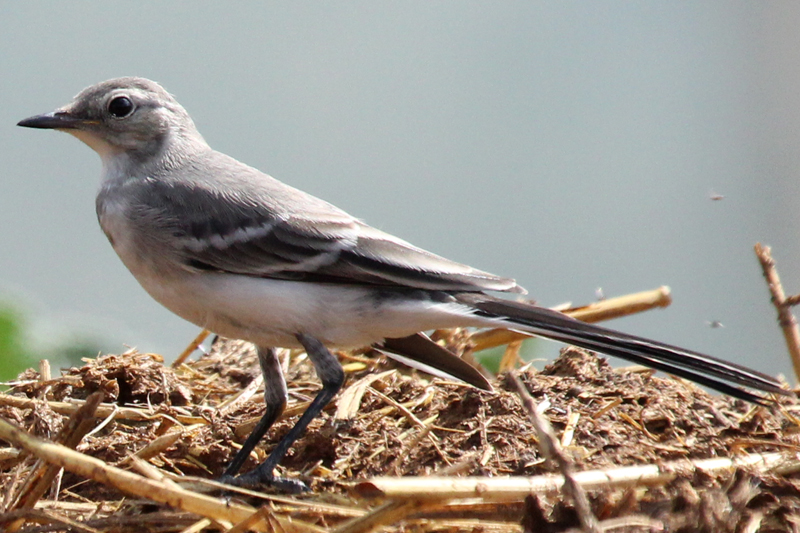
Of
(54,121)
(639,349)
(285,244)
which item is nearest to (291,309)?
(285,244)

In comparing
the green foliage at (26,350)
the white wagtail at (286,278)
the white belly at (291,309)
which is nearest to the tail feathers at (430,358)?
the white wagtail at (286,278)

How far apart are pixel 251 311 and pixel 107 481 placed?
937 millimetres

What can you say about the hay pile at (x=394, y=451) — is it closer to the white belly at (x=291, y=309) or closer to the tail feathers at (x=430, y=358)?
the tail feathers at (x=430, y=358)

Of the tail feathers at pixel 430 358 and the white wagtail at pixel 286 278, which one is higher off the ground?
the white wagtail at pixel 286 278

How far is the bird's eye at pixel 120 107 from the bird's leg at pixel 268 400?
112 cm

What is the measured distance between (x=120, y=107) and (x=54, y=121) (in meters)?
0.26

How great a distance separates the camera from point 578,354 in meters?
3.29

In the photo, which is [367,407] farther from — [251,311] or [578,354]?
[578,354]

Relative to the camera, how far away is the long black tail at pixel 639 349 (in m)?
2.44

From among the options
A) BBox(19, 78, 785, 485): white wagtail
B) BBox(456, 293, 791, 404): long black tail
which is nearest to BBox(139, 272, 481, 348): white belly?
BBox(19, 78, 785, 485): white wagtail

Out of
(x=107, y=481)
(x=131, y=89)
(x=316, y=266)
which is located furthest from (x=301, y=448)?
(x=131, y=89)

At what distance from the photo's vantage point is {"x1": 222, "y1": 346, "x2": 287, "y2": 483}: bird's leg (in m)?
2.82

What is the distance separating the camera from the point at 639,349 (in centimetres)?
256

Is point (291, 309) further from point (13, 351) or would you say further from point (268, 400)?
point (13, 351)
